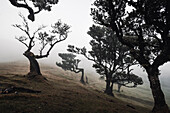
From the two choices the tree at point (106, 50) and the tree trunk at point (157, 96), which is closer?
the tree trunk at point (157, 96)

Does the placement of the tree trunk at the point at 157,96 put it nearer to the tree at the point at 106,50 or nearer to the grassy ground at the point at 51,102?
the grassy ground at the point at 51,102

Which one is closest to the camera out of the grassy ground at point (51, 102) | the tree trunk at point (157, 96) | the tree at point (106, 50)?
the grassy ground at point (51, 102)

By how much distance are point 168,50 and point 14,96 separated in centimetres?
1348

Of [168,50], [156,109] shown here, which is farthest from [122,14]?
[156,109]

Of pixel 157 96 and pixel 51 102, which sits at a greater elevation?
pixel 157 96

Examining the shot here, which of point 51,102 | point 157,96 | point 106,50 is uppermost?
point 106,50

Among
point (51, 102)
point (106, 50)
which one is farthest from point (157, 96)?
point (106, 50)

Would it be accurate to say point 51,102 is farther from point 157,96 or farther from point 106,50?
point 106,50

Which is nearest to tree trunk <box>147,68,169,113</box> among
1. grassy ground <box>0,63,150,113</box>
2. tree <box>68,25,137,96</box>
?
grassy ground <box>0,63,150,113</box>

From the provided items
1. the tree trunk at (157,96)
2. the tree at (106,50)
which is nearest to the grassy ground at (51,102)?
the tree trunk at (157,96)

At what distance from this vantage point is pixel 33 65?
19.7 m

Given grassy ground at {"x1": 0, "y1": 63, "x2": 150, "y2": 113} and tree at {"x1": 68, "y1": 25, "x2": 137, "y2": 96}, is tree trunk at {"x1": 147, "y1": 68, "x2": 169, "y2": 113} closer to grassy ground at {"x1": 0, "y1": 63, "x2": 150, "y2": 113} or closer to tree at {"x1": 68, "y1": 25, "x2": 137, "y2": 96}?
grassy ground at {"x1": 0, "y1": 63, "x2": 150, "y2": 113}

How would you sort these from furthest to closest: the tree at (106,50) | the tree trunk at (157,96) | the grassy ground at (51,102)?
1. the tree at (106,50)
2. the tree trunk at (157,96)
3. the grassy ground at (51,102)

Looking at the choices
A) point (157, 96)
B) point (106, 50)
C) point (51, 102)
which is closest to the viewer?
point (51, 102)
